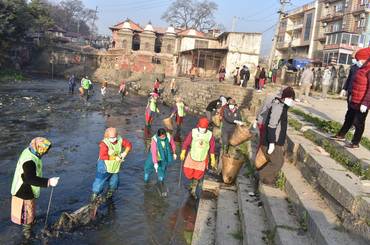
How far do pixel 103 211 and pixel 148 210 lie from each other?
955mm

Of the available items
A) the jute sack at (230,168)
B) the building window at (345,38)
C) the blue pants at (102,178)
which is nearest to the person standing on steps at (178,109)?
the jute sack at (230,168)

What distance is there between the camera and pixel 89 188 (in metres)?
9.91

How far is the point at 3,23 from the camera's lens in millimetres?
40969

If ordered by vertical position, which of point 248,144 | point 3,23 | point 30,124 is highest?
point 3,23

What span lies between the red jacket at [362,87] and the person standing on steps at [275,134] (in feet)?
3.91

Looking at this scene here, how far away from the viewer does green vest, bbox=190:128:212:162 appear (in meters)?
8.67

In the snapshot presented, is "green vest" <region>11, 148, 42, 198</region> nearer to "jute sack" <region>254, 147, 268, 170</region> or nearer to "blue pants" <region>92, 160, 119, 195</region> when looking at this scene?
"blue pants" <region>92, 160, 119, 195</region>

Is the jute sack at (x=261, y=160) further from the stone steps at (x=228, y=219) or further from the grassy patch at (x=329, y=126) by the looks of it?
the grassy patch at (x=329, y=126)

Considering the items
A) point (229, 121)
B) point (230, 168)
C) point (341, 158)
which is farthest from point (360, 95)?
point (229, 121)

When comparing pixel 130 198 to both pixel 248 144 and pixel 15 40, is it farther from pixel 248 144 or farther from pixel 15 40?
pixel 15 40

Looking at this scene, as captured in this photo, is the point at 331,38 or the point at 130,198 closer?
the point at 130,198

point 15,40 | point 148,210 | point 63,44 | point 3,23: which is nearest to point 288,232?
point 148,210

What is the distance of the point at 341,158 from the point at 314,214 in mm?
2152

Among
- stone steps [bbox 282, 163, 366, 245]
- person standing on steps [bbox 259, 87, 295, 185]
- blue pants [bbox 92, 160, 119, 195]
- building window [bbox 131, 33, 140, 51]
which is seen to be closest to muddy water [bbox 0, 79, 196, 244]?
blue pants [bbox 92, 160, 119, 195]
